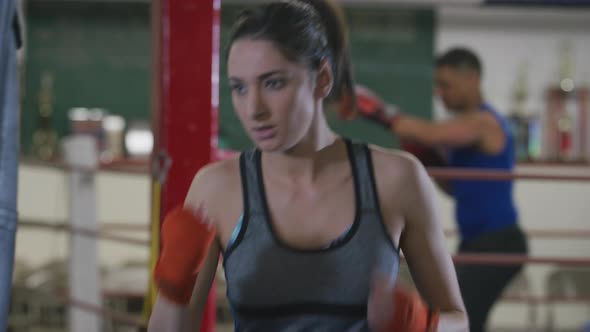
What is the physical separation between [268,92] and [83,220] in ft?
5.97

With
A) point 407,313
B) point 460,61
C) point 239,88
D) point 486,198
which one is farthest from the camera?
point 460,61

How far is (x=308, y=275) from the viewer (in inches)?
38.8

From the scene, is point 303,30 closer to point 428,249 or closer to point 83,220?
point 428,249

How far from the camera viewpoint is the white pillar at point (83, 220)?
103 inches

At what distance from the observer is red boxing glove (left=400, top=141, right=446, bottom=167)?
2.53 meters

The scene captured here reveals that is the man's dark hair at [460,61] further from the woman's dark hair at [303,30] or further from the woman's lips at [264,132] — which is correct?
the woman's lips at [264,132]

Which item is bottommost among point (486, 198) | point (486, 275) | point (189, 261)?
point (486, 275)

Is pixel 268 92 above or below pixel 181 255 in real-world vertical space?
above

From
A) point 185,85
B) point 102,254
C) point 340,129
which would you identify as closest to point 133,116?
point 102,254

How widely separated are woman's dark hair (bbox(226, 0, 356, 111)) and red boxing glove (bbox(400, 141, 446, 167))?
1.46m

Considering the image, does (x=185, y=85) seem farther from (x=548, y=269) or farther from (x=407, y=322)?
(x=548, y=269)

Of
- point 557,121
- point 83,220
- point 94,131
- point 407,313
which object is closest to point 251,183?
point 407,313

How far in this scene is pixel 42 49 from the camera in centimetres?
479

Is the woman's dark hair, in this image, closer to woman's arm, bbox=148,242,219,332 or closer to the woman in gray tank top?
the woman in gray tank top
